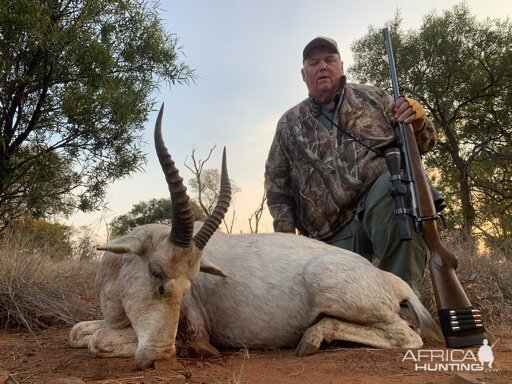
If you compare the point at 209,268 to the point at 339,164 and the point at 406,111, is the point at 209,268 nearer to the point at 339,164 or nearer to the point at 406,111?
the point at 339,164

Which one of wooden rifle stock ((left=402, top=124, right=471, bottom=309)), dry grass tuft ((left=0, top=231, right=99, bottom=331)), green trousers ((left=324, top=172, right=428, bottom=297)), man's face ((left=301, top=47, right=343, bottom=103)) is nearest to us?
wooden rifle stock ((left=402, top=124, right=471, bottom=309))

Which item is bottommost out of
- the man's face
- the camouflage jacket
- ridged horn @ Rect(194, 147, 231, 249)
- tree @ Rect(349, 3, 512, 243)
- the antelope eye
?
the antelope eye

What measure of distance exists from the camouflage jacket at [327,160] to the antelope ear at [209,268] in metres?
2.09

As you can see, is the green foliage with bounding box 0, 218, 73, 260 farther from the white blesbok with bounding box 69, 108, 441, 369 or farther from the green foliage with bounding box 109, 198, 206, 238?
the green foliage with bounding box 109, 198, 206, 238

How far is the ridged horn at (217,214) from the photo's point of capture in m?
3.36

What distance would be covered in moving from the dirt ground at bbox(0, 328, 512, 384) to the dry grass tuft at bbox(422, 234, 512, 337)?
1118 mm

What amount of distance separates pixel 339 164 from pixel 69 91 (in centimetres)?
560

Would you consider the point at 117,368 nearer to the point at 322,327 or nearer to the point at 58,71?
the point at 322,327

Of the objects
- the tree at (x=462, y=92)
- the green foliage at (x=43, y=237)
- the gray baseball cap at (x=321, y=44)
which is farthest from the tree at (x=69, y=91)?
the tree at (x=462, y=92)

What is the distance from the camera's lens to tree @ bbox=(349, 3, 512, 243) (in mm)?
16141

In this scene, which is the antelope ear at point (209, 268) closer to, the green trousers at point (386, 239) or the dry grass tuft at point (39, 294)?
the green trousers at point (386, 239)

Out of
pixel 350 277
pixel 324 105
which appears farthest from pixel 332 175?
pixel 350 277

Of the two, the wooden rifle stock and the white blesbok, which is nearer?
the white blesbok

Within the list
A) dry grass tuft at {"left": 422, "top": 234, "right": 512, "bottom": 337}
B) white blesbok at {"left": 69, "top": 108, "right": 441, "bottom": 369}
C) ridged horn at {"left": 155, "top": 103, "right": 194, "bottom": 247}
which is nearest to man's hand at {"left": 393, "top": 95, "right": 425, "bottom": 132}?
white blesbok at {"left": 69, "top": 108, "right": 441, "bottom": 369}
